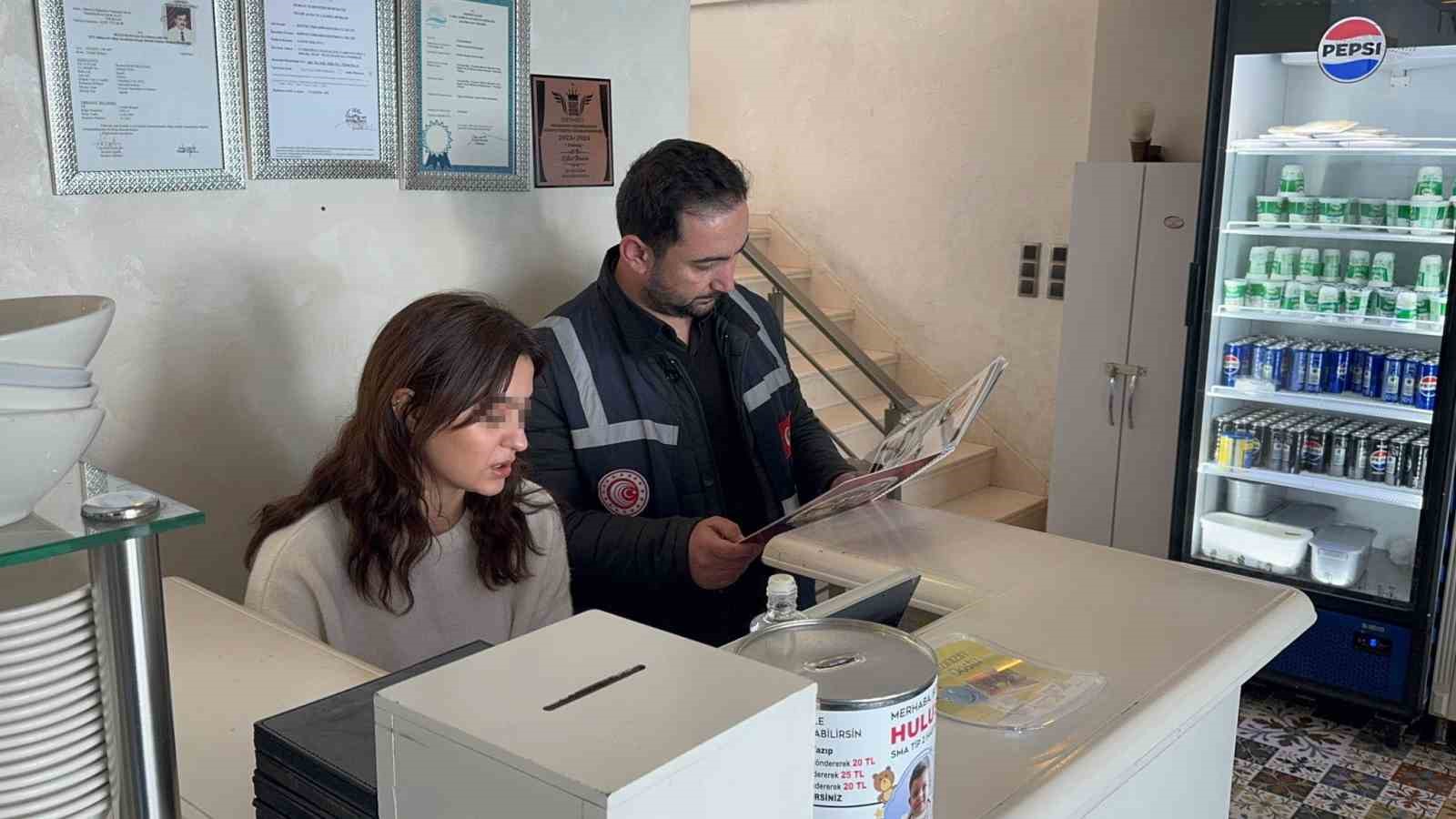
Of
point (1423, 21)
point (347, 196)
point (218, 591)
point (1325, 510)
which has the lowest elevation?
point (1325, 510)

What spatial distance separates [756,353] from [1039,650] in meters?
1.24

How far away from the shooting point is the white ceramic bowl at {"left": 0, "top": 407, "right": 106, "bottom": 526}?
33.6 inches

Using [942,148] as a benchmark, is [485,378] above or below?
below

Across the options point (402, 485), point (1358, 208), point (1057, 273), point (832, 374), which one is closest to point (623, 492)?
point (402, 485)

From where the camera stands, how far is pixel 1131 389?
4766 millimetres

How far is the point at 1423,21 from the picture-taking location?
3549 millimetres

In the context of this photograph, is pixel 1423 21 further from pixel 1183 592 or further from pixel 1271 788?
pixel 1183 592

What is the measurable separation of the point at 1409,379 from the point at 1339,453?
0.34 m

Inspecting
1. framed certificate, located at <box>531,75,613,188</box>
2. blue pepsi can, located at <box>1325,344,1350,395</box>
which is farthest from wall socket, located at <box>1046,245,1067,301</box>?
framed certificate, located at <box>531,75,613,188</box>

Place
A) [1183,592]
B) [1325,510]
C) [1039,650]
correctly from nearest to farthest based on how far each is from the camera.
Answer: [1039,650], [1183,592], [1325,510]

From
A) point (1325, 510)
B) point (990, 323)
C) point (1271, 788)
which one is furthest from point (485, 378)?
point (990, 323)

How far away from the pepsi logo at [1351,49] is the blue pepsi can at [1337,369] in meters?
0.86

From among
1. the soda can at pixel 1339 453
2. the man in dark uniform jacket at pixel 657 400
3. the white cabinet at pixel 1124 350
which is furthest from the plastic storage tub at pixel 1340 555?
the man in dark uniform jacket at pixel 657 400

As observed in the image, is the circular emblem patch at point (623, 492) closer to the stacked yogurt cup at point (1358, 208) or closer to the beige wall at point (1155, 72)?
the stacked yogurt cup at point (1358, 208)
